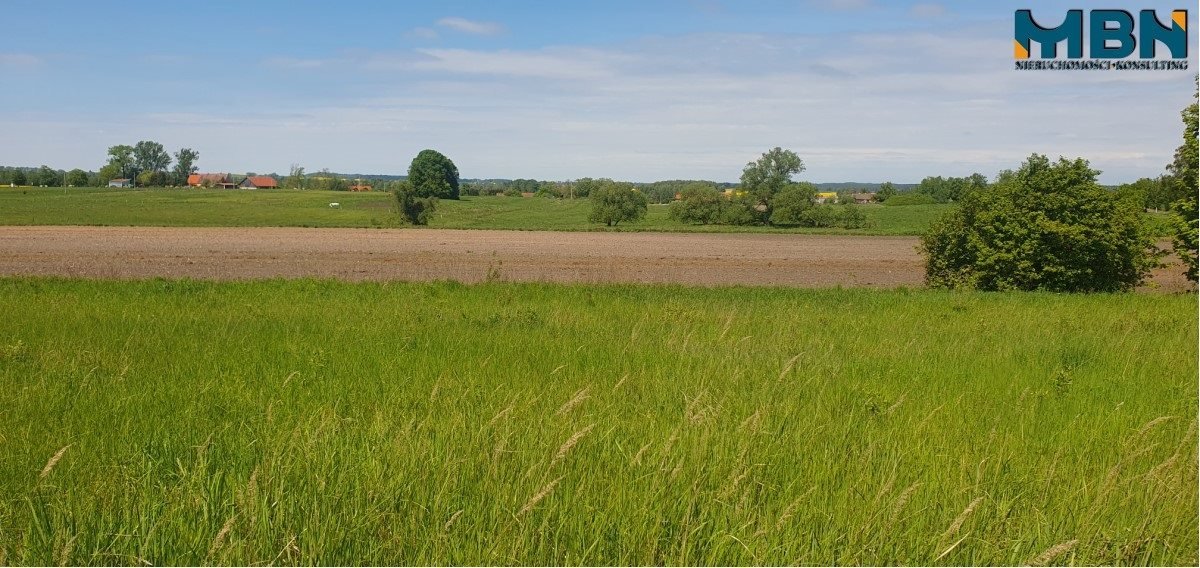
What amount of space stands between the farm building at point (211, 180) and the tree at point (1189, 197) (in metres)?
144

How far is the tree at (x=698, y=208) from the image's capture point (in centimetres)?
6606

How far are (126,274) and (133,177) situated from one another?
394 feet

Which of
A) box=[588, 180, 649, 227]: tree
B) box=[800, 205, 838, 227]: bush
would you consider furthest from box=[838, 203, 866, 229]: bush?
box=[588, 180, 649, 227]: tree

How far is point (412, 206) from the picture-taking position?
63125 millimetres

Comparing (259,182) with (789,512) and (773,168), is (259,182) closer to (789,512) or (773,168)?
(773,168)

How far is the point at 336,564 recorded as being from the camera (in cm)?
414

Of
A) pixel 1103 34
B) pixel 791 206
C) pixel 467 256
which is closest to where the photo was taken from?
pixel 1103 34

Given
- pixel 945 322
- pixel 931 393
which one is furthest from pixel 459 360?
pixel 945 322

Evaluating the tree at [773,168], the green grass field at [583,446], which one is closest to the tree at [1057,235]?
the green grass field at [583,446]

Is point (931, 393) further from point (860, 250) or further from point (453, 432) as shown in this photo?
point (860, 250)

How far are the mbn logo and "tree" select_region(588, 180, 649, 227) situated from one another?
158 feet

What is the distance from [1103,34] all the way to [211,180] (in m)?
151

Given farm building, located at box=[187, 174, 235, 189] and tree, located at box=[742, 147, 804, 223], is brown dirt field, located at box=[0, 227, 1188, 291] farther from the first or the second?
farm building, located at box=[187, 174, 235, 189]

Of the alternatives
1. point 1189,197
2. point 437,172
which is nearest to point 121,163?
point 437,172
